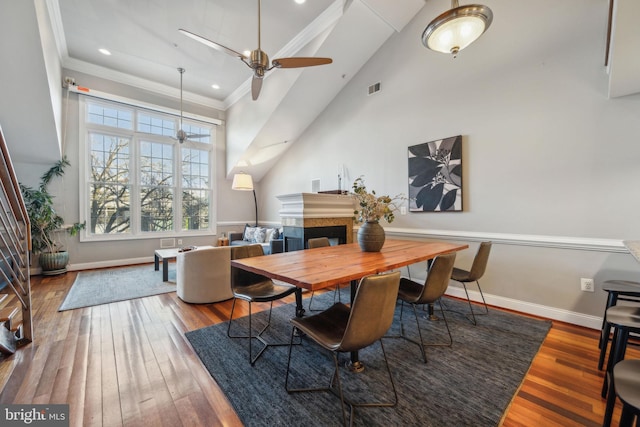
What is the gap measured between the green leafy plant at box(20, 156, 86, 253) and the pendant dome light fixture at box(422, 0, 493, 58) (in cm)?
587

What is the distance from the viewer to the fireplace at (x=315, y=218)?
384 cm

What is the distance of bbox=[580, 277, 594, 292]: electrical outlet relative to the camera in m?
2.43

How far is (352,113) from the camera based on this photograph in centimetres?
447

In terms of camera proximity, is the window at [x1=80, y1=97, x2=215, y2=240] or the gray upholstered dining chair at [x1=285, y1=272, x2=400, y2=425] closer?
the gray upholstered dining chair at [x1=285, y1=272, x2=400, y2=425]

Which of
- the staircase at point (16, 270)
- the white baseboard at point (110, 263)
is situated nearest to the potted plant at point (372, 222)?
the staircase at point (16, 270)

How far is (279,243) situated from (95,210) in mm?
3723

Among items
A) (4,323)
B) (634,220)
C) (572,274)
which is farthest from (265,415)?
(634,220)

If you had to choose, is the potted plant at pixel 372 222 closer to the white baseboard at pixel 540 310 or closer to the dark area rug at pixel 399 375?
the dark area rug at pixel 399 375

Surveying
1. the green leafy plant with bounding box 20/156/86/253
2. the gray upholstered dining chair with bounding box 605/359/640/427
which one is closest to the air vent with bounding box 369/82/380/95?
the gray upholstered dining chair with bounding box 605/359/640/427

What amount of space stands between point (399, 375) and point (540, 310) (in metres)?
2.01

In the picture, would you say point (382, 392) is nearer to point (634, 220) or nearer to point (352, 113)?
point (634, 220)

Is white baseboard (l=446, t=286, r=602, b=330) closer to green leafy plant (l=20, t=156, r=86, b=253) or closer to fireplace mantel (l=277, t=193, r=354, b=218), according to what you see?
fireplace mantel (l=277, t=193, r=354, b=218)

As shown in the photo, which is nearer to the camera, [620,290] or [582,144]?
[620,290]

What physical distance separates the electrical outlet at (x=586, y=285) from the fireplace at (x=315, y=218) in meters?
2.84
